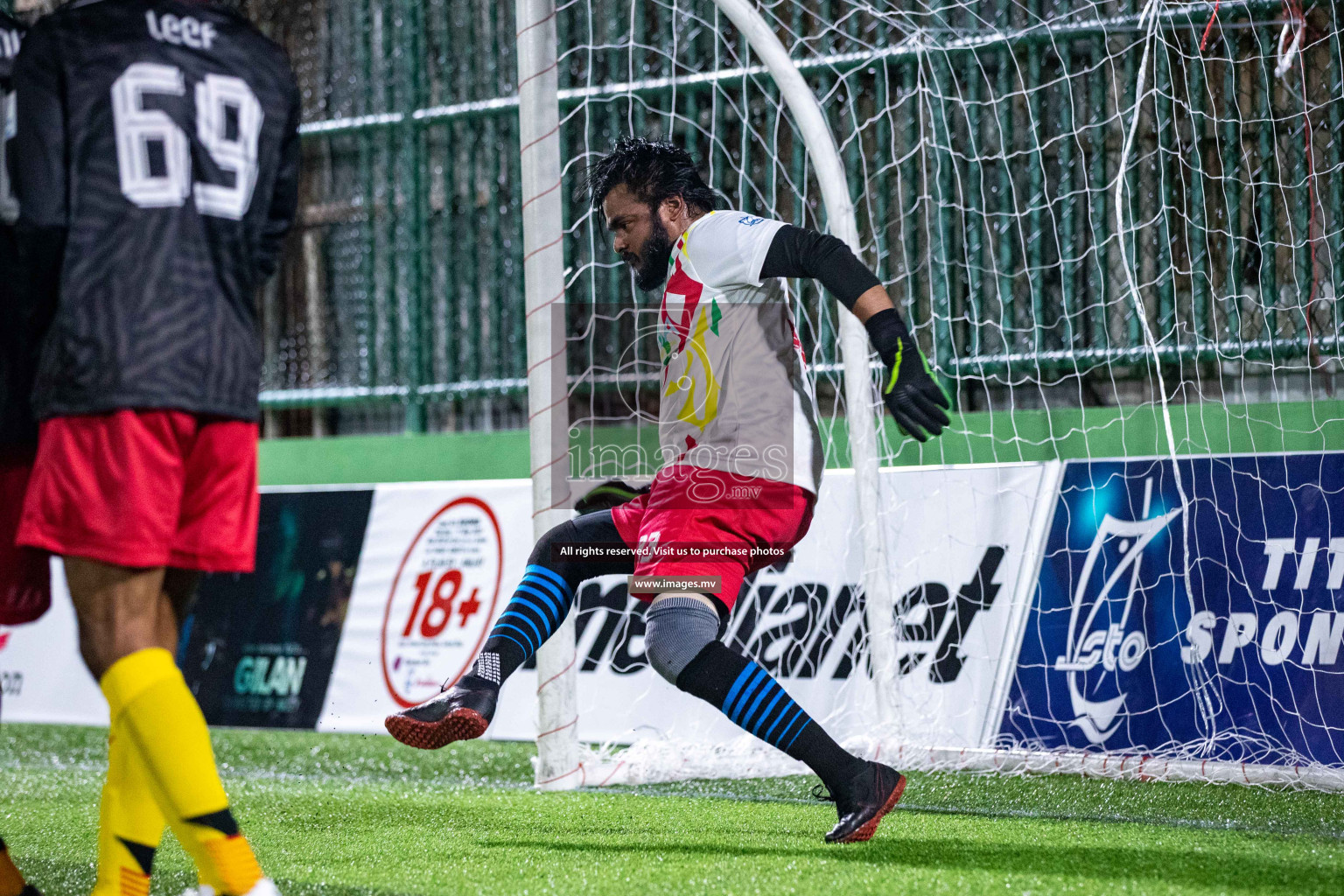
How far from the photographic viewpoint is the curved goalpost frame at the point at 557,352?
4125 mm

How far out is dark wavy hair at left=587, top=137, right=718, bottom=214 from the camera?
10.4ft

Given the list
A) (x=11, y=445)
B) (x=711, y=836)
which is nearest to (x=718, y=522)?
(x=711, y=836)

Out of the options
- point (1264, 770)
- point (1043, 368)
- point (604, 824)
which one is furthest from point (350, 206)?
point (1264, 770)

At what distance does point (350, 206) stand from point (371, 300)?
607 millimetres

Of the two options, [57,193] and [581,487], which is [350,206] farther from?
[57,193]

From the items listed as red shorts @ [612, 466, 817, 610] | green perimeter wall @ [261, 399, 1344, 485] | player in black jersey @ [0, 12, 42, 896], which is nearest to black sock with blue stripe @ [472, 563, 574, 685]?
red shorts @ [612, 466, 817, 610]

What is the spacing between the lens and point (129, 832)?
209 centimetres

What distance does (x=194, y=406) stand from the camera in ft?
6.73

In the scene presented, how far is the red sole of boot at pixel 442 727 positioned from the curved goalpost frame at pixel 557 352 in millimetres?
1435

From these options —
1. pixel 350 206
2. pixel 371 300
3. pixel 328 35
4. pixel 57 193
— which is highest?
pixel 328 35

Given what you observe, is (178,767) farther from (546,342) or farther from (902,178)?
(902,178)

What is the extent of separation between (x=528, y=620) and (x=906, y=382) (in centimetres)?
103

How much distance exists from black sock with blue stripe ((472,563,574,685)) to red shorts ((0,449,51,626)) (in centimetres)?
93

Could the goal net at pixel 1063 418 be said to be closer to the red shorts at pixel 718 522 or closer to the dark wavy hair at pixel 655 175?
the dark wavy hair at pixel 655 175
